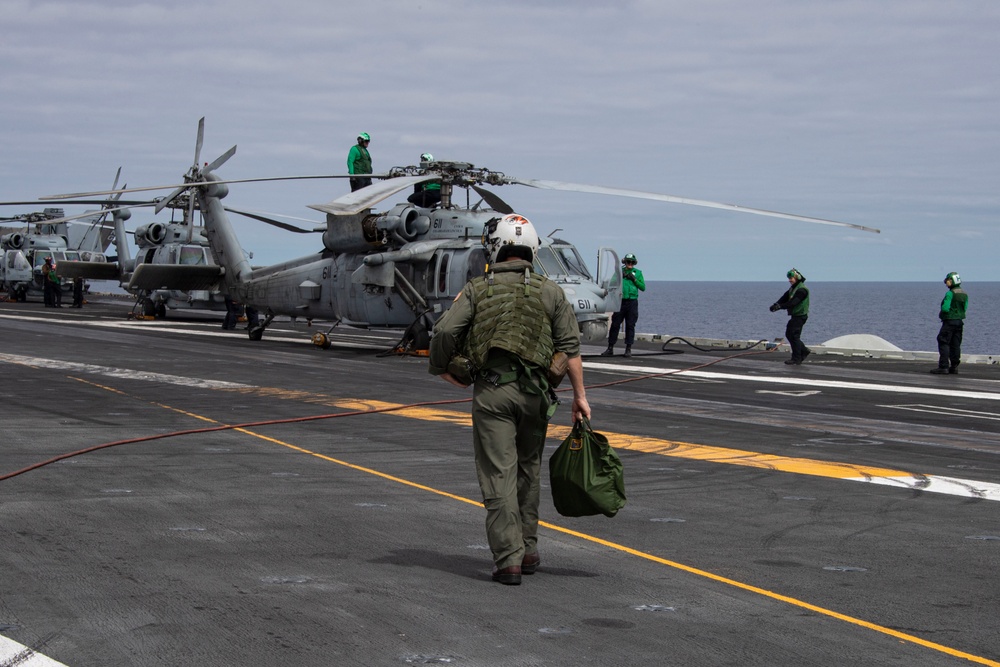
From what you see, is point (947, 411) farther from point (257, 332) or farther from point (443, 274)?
point (257, 332)

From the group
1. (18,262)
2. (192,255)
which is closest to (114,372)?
(192,255)

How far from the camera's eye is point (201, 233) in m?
41.8

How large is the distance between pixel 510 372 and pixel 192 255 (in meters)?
35.3

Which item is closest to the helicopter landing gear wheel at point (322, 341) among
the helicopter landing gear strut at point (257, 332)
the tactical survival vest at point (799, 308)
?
the helicopter landing gear strut at point (257, 332)

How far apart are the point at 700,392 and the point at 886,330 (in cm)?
8119

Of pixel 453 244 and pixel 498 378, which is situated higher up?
pixel 453 244

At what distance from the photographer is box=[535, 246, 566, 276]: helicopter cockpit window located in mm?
21531

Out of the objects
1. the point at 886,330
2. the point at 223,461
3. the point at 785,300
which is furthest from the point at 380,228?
the point at 886,330

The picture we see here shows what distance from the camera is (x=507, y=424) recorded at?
6188 mm

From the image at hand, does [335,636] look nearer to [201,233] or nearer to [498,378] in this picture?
[498,378]

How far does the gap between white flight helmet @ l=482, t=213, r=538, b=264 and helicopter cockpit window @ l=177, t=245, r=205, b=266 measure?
3464 cm

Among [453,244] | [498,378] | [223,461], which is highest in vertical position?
[453,244]

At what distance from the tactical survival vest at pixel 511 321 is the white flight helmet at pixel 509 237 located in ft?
0.62

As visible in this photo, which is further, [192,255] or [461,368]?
[192,255]
